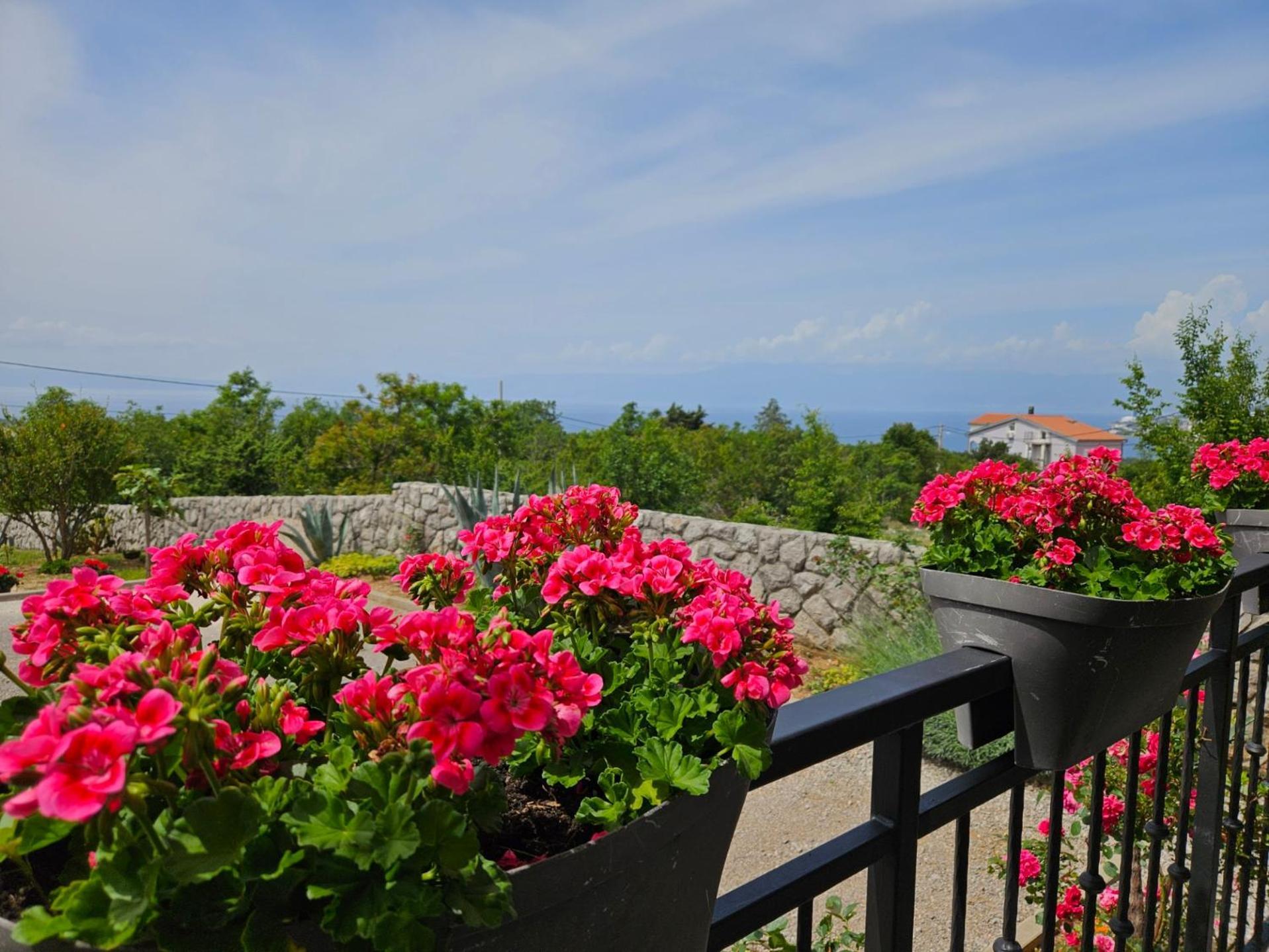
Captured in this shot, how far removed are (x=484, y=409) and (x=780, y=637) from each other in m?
13.2

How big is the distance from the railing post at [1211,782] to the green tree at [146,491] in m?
12.6

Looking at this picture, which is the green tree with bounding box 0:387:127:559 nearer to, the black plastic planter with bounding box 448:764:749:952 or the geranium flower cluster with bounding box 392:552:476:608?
the geranium flower cluster with bounding box 392:552:476:608

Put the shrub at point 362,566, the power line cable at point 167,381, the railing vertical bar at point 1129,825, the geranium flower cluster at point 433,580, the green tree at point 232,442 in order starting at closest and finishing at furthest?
the geranium flower cluster at point 433,580
the railing vertical bar at point 1129,825
the shrub at point 362,566
the green tree at point 232,442
the power line cable at point 167,381

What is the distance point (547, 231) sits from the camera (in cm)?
3831

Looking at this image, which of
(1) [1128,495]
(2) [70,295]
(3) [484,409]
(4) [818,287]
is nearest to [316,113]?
(3) [484,409]

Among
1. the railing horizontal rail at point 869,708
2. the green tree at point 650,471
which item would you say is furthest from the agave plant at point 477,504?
the railing horizontal rail at point 869,708

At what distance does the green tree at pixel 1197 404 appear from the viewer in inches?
375

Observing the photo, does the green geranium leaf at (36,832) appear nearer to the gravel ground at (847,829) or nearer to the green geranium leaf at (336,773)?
the green geranium leaf at (336,773)

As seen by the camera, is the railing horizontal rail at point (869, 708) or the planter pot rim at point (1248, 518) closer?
the railing horizontal rail at point (869, 708)

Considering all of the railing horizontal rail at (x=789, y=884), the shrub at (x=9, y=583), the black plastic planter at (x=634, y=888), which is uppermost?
Result: the black plastic planter at (x=634, y=888)

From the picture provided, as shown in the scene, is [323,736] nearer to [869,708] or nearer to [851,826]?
[869,708]

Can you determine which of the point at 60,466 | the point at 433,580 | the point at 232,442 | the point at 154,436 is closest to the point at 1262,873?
the point at 433,580

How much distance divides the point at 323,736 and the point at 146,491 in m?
12.9

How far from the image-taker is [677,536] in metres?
7.83
